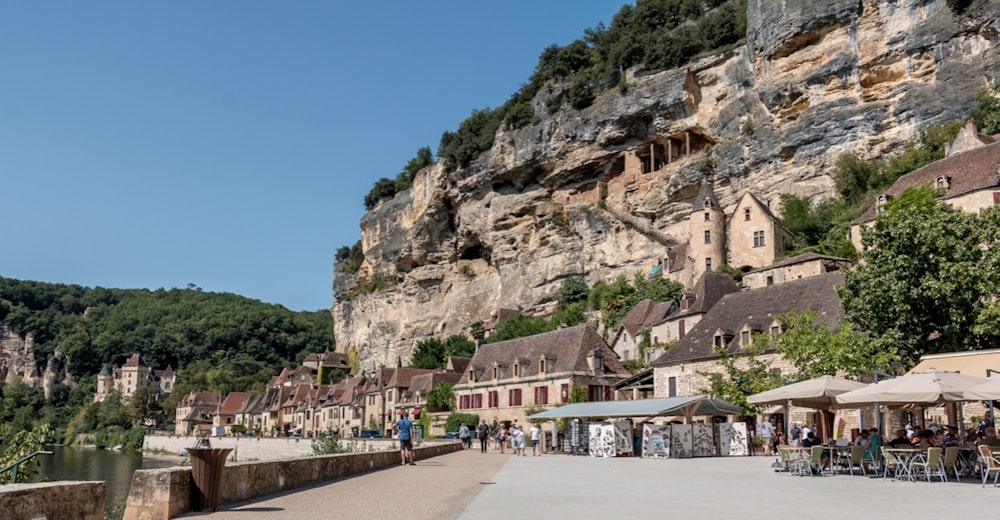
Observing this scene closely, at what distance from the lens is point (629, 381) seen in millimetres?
40344

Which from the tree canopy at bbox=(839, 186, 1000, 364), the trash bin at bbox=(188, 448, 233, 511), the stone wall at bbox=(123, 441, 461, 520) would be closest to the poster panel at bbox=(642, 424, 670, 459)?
the tree canopy at bbox=(839, 186, 1000, 364)

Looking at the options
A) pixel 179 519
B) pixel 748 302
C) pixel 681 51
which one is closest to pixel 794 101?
pixel 681 51

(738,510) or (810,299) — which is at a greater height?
(810,299)

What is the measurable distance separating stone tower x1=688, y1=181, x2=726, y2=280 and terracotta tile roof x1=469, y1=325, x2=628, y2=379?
14.1 metres

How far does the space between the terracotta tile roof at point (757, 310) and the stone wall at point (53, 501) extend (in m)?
27.6

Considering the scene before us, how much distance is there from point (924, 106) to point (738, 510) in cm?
4527

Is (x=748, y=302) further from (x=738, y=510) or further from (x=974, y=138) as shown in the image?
(x=738, y=510)

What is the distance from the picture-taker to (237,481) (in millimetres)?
11836

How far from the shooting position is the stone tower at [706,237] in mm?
55188

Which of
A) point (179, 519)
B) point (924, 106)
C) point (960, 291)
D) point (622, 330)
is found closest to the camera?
point (179, 519)

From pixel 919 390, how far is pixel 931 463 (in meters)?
1.47

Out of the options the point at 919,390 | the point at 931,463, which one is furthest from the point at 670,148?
the point at 931,463

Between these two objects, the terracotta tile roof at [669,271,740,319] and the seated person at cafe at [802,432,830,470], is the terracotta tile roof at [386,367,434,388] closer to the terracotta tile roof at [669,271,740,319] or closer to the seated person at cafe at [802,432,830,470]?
the terracotta tile roof at [669,271,740,319]

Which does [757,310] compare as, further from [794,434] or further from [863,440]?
[863,440]
